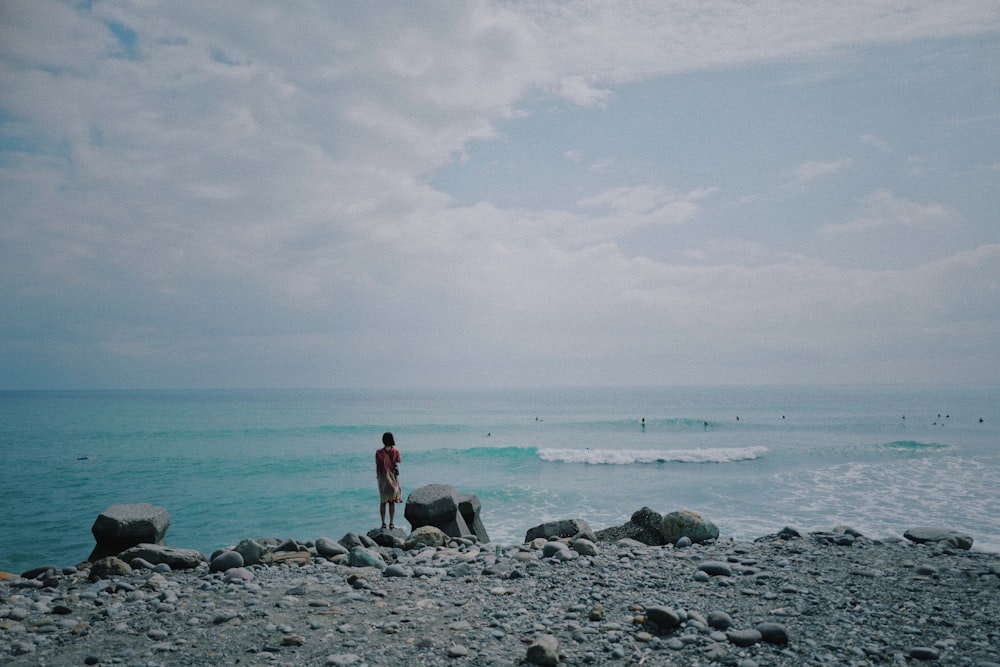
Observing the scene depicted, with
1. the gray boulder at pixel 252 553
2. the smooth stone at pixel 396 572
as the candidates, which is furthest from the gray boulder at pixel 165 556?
the smooth stone at pixel 396 572

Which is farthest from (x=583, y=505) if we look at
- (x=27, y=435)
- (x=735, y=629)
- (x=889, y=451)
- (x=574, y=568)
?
(x=27, y=435)

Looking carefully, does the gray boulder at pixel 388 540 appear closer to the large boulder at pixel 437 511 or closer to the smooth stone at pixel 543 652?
the large boulder at pixel 437 511

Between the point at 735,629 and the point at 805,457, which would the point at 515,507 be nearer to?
the point at 735,629

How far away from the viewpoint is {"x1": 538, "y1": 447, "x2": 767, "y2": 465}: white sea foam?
33844 mm

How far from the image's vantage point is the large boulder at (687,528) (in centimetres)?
978

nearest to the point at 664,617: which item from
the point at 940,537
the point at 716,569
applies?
the point at 716,569

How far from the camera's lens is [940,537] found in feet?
29.7

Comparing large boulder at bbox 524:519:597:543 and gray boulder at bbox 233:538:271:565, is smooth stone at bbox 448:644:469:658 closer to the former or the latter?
gray boulder at bbox 233:538:271:565

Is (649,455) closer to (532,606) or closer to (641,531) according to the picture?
(641,531)

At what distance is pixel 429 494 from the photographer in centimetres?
1229

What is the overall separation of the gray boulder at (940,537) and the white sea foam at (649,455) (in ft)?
79.4

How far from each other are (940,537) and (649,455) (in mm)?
27261

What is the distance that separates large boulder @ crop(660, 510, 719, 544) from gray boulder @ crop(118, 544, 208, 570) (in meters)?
8.26

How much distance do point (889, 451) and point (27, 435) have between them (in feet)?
224
